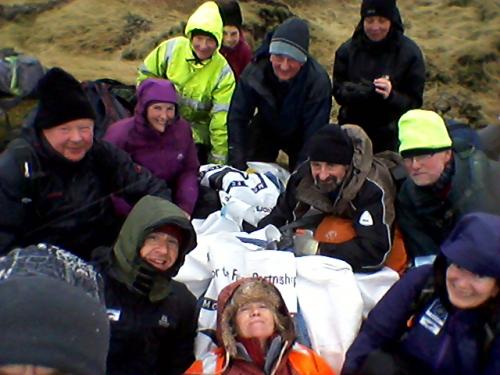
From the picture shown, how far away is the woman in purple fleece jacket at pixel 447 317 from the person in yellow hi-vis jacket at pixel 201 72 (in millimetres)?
2478

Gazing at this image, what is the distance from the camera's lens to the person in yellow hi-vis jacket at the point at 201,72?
16.8 feet

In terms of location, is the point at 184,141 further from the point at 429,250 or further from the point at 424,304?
the point at 424,304

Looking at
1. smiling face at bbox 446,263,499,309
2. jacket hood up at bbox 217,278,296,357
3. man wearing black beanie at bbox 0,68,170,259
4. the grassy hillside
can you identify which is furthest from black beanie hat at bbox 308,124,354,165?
the grassy hillside

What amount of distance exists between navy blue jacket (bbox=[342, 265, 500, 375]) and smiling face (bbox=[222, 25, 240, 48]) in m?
3.36

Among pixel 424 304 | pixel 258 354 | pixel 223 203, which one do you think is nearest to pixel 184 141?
pixel 223 203

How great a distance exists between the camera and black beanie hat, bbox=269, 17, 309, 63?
4691mm

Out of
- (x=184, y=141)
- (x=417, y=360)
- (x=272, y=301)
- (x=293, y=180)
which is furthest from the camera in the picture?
(x=184, y=141)

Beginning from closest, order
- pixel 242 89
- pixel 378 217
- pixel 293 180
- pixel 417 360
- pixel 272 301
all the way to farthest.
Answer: pixel 417 360
pixel 272 301
pixel 378 217
pixel 293 180
pixel 242 89

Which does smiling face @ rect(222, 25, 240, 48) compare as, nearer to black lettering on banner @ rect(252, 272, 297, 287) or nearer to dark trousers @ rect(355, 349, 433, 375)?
black lettering on banner @ rect(252, 272, 297, 287)

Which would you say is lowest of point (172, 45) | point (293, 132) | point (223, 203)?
point (223, 203)

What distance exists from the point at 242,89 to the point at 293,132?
46 cm

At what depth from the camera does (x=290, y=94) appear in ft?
15.9

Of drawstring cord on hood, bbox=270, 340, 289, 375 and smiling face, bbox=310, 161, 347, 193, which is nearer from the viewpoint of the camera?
drawstring cord on hood, bbox=270, 340, 289, 375

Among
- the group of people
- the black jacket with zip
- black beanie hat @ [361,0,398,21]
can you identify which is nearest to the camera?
the group of people
